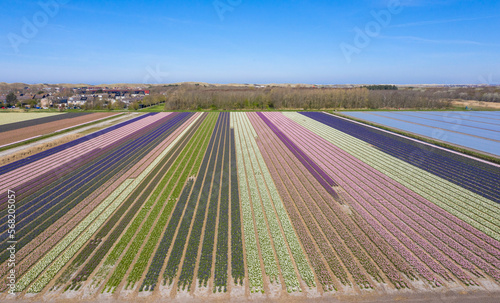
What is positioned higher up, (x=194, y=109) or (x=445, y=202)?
(x=194, y=109)

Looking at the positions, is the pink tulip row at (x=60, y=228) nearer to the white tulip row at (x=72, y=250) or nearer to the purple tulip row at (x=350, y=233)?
the white tulip row at (x=72, y=250)

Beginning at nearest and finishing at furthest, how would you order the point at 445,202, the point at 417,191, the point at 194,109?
1. the point at 445,202
2. the point at 417,191
3. the point at 194,109

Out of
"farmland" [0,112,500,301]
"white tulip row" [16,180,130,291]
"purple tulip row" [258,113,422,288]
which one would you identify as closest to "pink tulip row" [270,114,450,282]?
"farmland" [0,112,500,301]

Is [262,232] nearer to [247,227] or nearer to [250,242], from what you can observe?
[247,227]

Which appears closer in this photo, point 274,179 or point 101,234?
point 101,234

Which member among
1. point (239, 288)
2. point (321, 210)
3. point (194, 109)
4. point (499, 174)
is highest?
point (194, 109)

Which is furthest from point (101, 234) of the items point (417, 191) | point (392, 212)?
point (417, 191)

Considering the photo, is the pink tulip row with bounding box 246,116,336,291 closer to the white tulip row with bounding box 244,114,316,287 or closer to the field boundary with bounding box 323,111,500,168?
the white tulip row with bounding box 244,114,316,287

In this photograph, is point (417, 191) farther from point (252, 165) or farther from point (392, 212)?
point (252, 165)
